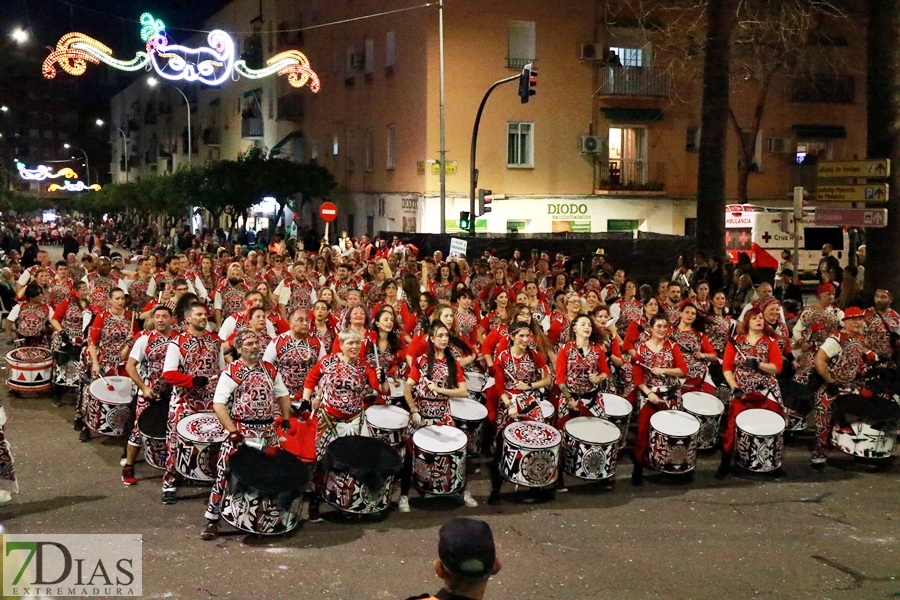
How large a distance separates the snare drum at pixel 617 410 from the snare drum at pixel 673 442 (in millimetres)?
312

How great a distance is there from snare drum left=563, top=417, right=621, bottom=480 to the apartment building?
2226 cm

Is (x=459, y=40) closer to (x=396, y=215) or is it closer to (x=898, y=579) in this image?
(x=396, y=215)

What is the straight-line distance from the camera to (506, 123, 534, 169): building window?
1357 inches

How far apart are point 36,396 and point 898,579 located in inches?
450

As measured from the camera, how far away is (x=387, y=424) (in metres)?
8.92

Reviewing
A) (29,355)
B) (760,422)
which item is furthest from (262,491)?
(29,355)

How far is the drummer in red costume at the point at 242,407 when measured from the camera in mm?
8008

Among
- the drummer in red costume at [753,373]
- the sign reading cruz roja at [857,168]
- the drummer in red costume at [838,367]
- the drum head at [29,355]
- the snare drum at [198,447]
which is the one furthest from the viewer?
the sign reading cruz roja at [857,168]

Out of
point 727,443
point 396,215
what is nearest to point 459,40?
point 396,215

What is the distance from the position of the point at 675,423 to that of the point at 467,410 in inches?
79.3

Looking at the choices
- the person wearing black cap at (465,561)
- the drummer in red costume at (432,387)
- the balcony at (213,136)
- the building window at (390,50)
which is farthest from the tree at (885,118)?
the balcony at (213,136)

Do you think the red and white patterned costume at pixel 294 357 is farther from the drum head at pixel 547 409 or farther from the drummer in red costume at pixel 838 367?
the drummer in red costume at pixel 838 367

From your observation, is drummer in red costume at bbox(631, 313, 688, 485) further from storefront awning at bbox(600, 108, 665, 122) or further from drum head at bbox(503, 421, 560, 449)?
storefront awning at bbox(600, 108, 665, 122)

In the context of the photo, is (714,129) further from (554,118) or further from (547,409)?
(554,118)
